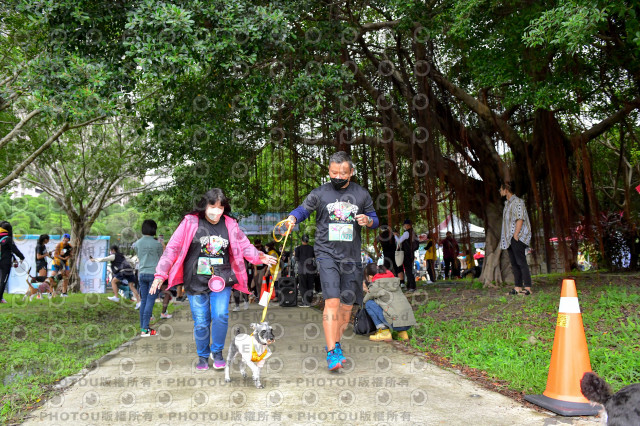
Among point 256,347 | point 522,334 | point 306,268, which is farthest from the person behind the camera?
point 306,268

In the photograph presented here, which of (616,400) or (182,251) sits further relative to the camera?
(182,251)

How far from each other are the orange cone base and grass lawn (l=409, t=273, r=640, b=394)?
1.16 feet

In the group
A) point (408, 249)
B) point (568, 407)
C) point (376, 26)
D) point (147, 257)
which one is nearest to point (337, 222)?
point (568, 407)

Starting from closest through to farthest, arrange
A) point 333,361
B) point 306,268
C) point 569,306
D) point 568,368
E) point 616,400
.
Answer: point 616,400
point 568,368
point 569,306
point 333,361
point 306,268

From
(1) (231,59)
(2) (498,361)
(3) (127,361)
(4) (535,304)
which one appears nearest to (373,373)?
(2) (498,361)

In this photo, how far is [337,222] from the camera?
14.0ft

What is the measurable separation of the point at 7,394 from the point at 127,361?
125cm

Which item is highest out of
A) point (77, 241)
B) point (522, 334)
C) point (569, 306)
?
point (77, 241)

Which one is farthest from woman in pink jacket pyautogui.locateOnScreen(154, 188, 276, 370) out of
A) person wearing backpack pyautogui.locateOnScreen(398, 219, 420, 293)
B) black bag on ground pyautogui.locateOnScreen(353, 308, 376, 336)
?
person wearing backpack pyautogui.locateOnScreen(398, 219, 420, 293)

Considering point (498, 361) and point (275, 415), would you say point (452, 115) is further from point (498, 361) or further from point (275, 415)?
point (275, 415)

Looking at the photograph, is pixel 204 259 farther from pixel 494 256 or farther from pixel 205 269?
pixel 494 256

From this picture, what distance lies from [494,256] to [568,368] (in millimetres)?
7363

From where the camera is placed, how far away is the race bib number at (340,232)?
4254mm

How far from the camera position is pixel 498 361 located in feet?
13.9
